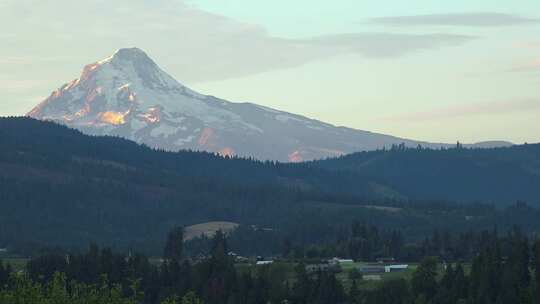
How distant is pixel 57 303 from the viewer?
177500 millimetres

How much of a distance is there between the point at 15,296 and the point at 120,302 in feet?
37.4

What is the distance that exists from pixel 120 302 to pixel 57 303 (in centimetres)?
671

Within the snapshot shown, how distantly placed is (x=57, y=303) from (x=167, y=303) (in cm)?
1233

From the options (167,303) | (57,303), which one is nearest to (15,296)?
(57,303)

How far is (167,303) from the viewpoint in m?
174

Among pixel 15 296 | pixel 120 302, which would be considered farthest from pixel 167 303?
pixel 15 296

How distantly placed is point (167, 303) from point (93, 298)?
10396 millimetres

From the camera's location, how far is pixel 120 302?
583 ft

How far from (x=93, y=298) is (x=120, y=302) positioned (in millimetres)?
4295

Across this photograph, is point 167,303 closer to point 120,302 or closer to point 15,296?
point 120,302

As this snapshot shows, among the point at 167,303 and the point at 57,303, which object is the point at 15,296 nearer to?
the point at 57,303

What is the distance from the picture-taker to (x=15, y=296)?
179 m
